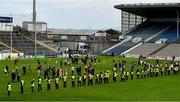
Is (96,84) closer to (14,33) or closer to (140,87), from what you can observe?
(140,87)

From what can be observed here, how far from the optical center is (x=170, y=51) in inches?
3711

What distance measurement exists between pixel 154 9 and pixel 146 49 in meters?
15.3

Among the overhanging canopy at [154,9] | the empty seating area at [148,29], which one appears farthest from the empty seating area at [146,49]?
the overhanging canopy at [154,9]

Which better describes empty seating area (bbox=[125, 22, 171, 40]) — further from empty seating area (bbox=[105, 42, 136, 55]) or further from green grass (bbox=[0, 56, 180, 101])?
green grass (bbox=[0, 56, 180, 101])

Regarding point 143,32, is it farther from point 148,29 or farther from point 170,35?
point 170,35

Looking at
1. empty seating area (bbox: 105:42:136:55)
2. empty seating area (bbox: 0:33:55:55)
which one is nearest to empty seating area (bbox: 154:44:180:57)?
empty seating area (bbox: 105:42:136:55)

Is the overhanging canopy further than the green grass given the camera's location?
Yes

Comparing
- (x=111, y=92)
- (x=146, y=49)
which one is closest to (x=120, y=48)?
(x=146, y=49)

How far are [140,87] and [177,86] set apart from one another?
3.74 metres

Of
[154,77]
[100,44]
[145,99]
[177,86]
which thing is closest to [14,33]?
[100,44]

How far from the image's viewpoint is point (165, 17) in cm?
12088

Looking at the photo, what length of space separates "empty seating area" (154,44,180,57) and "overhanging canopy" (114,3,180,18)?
10.1 m

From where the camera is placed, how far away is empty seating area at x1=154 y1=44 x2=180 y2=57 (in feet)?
299

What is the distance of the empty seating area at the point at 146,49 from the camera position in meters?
97.0
